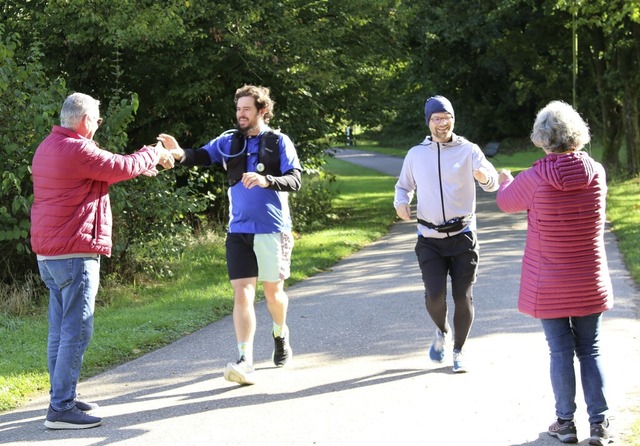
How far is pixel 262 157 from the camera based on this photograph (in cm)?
655

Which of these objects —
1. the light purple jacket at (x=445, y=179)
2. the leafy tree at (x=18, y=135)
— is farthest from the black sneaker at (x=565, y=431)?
the leafy tree at (x=18, y=135)

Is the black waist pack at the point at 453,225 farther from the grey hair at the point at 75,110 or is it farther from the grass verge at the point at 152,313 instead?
the grass verge at the point at 152,313

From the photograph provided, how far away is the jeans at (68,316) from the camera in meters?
5.59

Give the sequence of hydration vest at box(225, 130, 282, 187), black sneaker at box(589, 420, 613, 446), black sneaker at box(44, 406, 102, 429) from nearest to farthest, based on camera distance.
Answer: black sneaker at box(589, 420, 613, 446), black sneaker at box(44, 406, 102, 429), hydration vest at box(225, 130, 282, 187)

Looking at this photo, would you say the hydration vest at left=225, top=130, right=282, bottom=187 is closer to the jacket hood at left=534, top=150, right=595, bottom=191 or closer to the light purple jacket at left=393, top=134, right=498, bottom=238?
the light purple jacket at left=393, top=134, right=498, bottom=238

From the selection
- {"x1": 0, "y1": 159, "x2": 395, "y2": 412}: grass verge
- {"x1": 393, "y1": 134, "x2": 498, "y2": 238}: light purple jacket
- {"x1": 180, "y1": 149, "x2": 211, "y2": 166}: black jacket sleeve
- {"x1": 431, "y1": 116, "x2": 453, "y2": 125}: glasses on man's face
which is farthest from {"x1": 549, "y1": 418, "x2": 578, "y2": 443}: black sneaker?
{"x1": 0, "y1": 159, "x2": 395, "y2": 412}: grass verge

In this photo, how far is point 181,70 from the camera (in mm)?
14344

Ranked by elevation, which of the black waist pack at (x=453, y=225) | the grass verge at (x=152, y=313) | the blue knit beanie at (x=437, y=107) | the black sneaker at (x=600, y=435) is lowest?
the black sneaker at (x=600, y=435)

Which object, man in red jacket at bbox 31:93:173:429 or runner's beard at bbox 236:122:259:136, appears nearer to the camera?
man in red jacket at bbox 31:93:173:429

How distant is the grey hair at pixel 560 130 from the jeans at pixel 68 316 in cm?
282

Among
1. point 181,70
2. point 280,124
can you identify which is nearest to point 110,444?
point 181,70

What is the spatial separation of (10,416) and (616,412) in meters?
3.73

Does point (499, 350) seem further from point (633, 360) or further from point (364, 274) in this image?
point (364, 274)

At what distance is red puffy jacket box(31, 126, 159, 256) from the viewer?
5.53m
